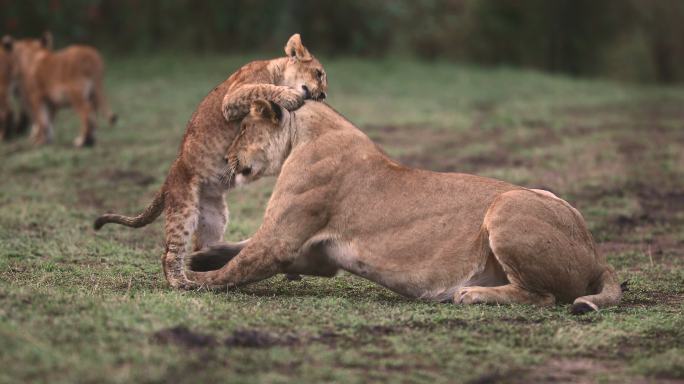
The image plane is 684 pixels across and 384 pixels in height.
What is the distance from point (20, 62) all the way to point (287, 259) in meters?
8.84

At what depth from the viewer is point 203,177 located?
6.39m

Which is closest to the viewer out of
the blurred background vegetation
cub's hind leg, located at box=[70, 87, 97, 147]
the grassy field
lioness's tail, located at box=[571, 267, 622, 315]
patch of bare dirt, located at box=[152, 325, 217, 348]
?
the grassy field

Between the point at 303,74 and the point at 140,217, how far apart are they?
1492 mm

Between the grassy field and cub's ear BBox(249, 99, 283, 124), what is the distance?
0.97 m

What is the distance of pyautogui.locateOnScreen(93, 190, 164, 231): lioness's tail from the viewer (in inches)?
255

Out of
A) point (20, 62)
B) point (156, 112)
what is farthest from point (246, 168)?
point (156, 112)

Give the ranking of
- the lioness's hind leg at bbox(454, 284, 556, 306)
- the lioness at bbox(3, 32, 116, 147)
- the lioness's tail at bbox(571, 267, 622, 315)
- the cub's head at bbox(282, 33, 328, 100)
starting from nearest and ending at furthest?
1. the lioness's tail at bbox(571, 267, 622, 315)
2. the lioness's hind leg at bbox(454, 284, 556, 306)
3. the cub's head at bbox(282, 33, 328, 100)
4. the lioness at bbox(3, 32, 116, 147)

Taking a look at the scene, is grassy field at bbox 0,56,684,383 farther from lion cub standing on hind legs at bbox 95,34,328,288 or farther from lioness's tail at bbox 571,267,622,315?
lion cub standing on hind legs at bbox 95,34,328,288

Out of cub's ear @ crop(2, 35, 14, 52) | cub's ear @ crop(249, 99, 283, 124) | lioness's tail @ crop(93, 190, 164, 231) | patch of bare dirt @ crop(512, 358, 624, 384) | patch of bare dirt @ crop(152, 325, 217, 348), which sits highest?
cub's ear @ crop(2, 35, 14, 52)

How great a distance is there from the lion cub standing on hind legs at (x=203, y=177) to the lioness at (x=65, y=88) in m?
5.93

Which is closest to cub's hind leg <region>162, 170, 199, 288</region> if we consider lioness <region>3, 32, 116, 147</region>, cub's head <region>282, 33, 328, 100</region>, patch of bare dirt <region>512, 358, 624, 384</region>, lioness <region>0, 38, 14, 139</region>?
cub's head <region>282, 33, 328, 100</region>

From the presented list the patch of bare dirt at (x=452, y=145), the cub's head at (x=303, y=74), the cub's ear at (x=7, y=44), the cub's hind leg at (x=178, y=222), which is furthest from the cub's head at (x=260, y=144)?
the cub's ear at (x=7, y=44)

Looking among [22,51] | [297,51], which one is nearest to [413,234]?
[297,51]

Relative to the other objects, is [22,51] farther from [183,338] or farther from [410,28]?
[410,28]
